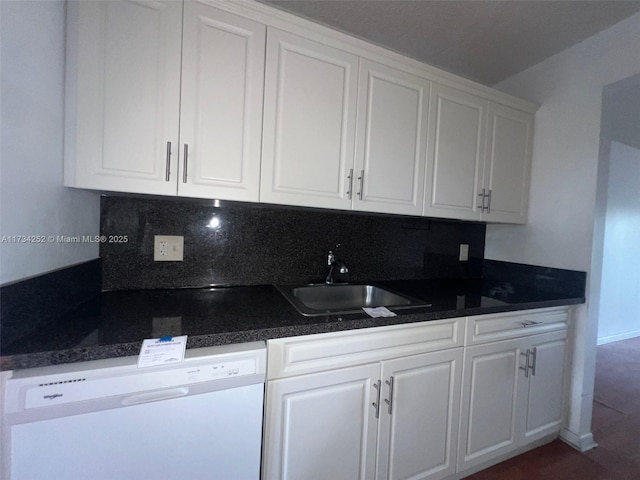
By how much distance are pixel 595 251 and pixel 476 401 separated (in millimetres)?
1163

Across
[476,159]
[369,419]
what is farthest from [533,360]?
[476,159]

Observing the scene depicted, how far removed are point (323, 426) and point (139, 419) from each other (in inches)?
24.5

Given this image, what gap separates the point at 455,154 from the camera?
1656mm

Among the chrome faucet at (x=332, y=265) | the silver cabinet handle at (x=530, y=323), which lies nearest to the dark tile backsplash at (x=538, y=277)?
the silver cabinet handle at (x=530, y=323)

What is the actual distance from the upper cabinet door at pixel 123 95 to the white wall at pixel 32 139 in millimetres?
54

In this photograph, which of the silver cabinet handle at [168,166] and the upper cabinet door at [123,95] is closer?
the upper cabinet door at [123,95]

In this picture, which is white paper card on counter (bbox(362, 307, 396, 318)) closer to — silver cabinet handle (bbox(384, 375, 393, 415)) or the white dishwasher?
silver cabinet handle (bbox(384, 375, 393, 415))

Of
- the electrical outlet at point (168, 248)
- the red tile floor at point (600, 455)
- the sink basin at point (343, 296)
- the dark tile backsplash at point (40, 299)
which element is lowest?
the red tile floor at point (600, 455)

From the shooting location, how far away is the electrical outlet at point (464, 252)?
7.04ft

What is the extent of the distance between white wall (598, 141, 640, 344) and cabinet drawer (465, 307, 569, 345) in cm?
265

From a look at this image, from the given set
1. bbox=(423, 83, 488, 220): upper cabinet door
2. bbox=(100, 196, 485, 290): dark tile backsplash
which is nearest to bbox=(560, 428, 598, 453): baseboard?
bbox=(100, 196, 485, 290): dark tile backsplash

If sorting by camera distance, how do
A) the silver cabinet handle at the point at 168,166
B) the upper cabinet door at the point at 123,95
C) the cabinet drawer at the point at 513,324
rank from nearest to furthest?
the upper cabinet door at the point at 123,95, the silver cabinet handle at the point at 168,166, the cabinet drawer at the point at 513,324

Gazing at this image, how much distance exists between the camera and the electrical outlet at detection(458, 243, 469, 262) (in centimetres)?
215

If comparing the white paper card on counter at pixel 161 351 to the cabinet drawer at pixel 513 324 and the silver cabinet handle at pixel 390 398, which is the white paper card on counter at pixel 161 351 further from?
the cabinet drawer at pixel 513 324
